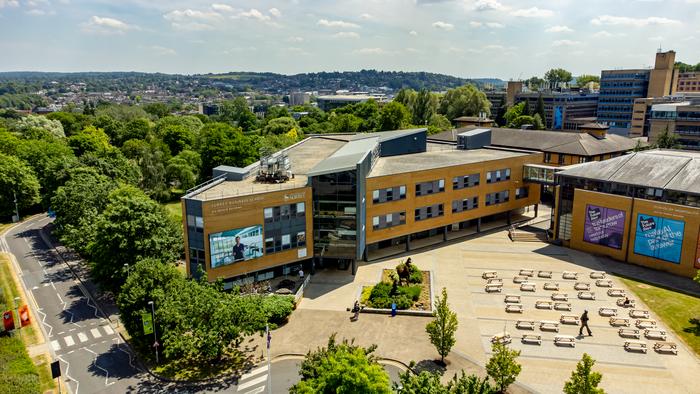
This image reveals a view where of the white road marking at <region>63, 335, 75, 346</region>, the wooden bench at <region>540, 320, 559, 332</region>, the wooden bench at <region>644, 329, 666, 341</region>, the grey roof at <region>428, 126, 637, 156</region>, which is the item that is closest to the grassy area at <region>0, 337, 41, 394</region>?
the white road marking at <region>63, 335, 75, 346</region>

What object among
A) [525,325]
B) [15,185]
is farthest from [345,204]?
[15,185]

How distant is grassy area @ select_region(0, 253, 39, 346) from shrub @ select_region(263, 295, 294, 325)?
20.0 m

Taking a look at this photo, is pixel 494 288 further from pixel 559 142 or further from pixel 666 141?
pixel 666 141

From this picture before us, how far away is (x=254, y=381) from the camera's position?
33.2 m

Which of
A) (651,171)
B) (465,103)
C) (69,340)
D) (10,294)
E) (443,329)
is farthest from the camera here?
(465,103)

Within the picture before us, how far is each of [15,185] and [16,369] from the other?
2131 inches

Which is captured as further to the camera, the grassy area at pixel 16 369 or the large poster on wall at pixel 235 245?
the large poster on wall at pixel 235 245

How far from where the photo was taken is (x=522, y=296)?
45812 mm

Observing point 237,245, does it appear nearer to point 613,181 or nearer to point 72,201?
point 72,201

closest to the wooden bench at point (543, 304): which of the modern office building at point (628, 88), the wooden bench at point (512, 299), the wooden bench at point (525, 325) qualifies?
the wooden bench at point (512, 299)

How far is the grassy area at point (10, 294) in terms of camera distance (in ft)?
135

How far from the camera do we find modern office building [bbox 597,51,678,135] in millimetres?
161750

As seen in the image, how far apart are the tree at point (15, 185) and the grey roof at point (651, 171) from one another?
8300cm

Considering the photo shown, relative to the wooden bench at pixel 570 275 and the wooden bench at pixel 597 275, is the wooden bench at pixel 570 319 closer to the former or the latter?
the wooden bench at pixel 570 275
